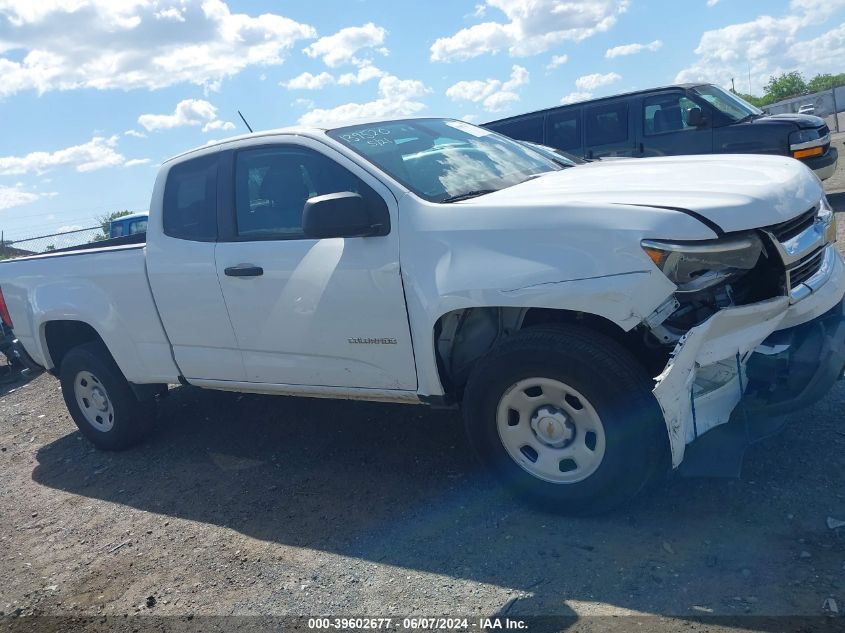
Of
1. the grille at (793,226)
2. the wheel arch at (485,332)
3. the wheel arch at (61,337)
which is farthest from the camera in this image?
the wheel arch at (61,337)

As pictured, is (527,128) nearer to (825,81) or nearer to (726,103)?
(726,103)

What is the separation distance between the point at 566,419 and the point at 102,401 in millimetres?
3776

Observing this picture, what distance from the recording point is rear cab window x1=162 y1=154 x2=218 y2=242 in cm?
489

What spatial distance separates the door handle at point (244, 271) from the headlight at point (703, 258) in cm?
219

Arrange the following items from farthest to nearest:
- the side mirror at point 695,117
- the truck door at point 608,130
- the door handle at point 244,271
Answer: the truck door at point 608,130 → the side mirror at point 695,117 → the door handle at point 244,271

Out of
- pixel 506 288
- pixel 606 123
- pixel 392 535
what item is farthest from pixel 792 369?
pixel 606 123

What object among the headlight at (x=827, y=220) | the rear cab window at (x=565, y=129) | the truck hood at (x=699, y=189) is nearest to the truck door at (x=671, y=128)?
the rear cab window at (x=565, y=129)

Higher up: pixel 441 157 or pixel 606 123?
pixel 606 123

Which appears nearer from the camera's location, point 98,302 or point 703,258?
point 703,258

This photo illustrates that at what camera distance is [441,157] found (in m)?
4.45

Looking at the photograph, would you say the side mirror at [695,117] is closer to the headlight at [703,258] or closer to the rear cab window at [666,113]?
the rear cab window at [666,113]

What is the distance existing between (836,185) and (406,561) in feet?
39.8

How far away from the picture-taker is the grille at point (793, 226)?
347 cm

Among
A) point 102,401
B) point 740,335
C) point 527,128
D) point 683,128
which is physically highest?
point 527,128
